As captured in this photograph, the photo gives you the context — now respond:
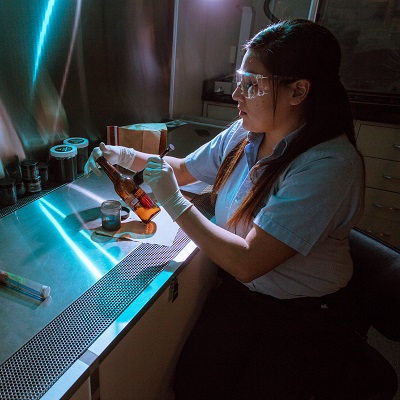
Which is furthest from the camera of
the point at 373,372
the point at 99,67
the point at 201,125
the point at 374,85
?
the point at 374,85

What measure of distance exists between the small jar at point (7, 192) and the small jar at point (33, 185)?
0.25 ft

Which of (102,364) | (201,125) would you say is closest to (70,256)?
(102,364)

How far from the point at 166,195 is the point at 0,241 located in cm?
47

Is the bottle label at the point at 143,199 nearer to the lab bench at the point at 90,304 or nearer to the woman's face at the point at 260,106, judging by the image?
the lab bench at the point at 90,304

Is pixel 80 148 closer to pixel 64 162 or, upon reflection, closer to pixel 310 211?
pixel 64 162

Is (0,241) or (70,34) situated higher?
(70,34)

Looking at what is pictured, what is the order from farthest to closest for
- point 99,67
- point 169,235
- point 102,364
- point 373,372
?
point 99,67 < point 169,235 < point 373,372 < point 102,364

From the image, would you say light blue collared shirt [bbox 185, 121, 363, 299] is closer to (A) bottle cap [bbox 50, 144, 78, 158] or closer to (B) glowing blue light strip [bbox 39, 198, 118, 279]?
(B) glowing blue light strip [bbox 39, 198, 118, 279]

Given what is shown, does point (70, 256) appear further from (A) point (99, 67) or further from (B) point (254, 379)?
(A) point (99, 67)

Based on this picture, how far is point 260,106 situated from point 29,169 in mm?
796

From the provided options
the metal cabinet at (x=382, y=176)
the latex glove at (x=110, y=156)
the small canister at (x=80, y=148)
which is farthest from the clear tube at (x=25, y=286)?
the metal cabinet at (x=382, y=176)

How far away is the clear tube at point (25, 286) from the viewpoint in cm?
75

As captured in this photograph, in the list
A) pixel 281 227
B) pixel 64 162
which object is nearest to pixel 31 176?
pixel 64 162

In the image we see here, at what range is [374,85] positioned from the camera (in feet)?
7.25
